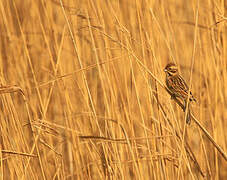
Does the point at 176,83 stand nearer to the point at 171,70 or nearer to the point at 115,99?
the point at 171,70

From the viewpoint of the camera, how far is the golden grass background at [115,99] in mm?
1448

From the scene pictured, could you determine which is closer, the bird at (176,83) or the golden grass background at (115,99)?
the golden grass background at (115,99)

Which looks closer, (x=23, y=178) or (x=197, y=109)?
(x=23, y=178)

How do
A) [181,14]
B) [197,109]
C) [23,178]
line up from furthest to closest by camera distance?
[181,14] < [197,109] < [23,178]

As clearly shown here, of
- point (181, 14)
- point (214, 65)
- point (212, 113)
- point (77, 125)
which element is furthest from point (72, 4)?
point (181, 14)

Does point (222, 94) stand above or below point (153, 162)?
above

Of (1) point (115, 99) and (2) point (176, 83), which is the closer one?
(1) point (115, 99)

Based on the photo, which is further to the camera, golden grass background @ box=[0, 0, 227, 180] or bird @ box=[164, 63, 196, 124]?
bird @ box=[164, 63, 196, 124]

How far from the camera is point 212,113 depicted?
1.84 meters

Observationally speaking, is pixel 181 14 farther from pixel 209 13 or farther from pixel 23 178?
pixel 23 178

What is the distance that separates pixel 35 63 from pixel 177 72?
3.34 ft

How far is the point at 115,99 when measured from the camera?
5.10ft

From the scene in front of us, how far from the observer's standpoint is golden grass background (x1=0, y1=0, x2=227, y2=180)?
4.75 ft

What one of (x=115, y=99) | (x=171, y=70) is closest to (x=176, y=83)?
(x=171, y=70)
